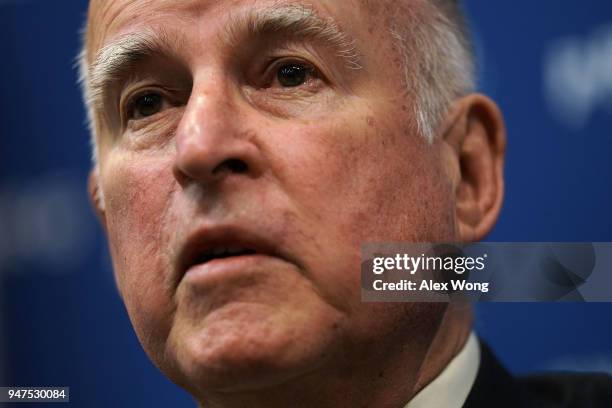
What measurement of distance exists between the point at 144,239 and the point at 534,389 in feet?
2.79

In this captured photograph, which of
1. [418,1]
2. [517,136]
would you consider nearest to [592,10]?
[517,136]

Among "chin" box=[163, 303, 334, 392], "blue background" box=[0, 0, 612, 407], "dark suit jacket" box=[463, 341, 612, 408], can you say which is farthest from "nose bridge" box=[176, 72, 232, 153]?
"blue background" box=[0, 0, 612, 407]

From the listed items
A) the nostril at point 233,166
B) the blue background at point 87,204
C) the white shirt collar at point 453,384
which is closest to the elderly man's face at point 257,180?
the nostril at point 233,166

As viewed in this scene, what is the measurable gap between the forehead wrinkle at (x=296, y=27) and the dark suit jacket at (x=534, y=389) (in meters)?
0.60

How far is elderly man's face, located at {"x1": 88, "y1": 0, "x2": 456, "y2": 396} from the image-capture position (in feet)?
3.74

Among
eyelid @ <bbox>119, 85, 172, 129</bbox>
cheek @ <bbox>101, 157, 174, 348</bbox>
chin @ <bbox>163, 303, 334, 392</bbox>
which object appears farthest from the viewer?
eyelid @ <bbox>119, 85, 172, 129</bbox>

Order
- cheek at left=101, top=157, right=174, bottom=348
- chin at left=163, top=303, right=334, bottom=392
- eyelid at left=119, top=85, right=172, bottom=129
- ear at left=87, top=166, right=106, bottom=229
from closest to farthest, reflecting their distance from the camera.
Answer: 1. chin at left=163, top=303, right=334, bottom=392
2. cheek at left=101, top=157, right=174, bottom=348
3. eyelid at left=119, top=85, right=172, bottom=129
4. ear at left=87, top=166, right=106, bottom=229

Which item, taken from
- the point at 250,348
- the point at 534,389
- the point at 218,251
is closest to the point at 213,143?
the point at 218,251

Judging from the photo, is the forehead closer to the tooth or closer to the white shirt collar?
the tooth

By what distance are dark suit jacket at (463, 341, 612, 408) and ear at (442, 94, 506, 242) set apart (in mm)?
250

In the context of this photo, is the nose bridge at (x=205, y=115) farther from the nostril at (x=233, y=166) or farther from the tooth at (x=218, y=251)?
the tooth at (x=218, y=251)

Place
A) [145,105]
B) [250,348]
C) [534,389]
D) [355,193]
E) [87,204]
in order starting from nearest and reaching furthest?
1. [250,348]
2. [355,193]
3. [145,105]
4. [534,389]
5. [87,204]

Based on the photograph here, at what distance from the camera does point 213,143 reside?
3.76 ft

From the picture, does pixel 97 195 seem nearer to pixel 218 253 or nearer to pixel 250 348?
pixel 218 253
